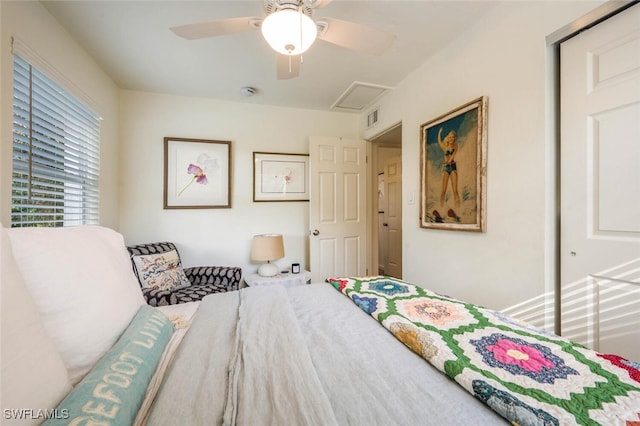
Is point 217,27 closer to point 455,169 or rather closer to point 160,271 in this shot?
point 455,169

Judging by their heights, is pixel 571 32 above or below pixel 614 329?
above

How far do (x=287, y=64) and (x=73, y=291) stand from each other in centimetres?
152

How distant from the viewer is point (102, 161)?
2361 mm

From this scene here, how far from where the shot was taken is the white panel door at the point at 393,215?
427cm

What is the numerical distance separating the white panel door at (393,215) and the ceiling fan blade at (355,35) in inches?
119

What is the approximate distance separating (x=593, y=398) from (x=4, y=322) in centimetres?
131

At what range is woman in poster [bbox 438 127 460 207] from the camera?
198 centimetres

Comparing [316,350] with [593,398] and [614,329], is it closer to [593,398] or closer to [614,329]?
[593,398]

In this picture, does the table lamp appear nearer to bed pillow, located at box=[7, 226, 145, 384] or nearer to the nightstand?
the nightstand

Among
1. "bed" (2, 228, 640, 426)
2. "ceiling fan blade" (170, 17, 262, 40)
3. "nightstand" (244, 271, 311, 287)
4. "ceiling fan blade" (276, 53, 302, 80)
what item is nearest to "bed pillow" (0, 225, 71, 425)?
"bed" (2, 228, 640, 426)

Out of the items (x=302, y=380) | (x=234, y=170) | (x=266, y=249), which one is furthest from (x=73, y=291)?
(x=234, y=170)

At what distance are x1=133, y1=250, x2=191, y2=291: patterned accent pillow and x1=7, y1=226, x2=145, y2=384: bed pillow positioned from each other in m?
1.44

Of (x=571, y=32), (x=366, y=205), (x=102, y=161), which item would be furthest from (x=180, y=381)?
(x=366, y=205)

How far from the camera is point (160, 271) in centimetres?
228
